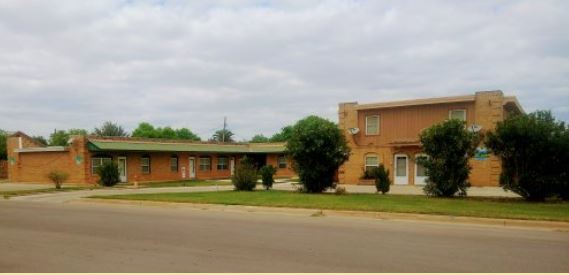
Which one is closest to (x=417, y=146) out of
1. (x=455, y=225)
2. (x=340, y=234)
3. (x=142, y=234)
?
(x=455, y=225)

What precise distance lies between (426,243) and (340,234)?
1948 mm

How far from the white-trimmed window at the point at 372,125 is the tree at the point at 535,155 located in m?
14.3

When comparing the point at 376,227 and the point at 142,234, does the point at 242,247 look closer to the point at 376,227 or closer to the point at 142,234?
the point at 142,234

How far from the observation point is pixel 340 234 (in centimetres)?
1051

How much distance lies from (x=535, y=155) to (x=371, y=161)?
15322 mm

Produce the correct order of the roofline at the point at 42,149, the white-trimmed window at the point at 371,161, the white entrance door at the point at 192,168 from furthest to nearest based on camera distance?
the white entrance door at the point at 192,168 → the roofline at the point at 42,149 → the white-trimmed window at the point at 371,161

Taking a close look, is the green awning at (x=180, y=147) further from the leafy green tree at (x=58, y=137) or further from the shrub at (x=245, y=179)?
the leafy green tree at (x=58, y=137)

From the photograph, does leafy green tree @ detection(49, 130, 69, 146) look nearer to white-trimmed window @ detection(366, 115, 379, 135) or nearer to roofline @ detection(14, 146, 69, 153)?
roofline @ detection(14, 146, 69, 153)

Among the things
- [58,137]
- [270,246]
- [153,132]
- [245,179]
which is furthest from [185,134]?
[270,246]

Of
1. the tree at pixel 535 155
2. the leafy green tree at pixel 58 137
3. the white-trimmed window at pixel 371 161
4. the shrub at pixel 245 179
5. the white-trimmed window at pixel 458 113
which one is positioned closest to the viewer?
the tree at pixel 535 155

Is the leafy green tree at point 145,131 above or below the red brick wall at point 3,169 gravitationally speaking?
above

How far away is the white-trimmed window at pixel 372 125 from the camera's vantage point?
107ft

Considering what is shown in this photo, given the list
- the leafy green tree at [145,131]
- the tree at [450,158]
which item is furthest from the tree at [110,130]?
the tree at [450,158]

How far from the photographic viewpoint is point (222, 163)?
156 feet
